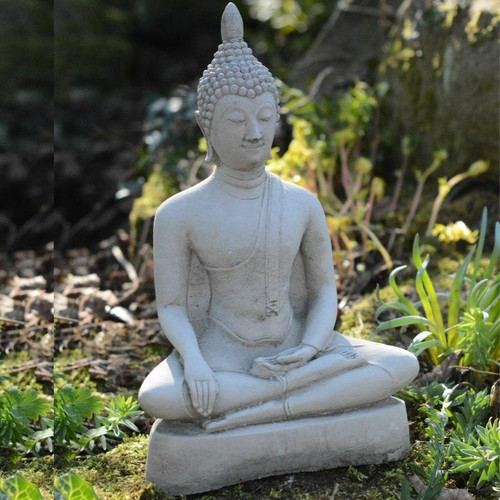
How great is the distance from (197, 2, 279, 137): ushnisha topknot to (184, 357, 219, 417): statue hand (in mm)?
922

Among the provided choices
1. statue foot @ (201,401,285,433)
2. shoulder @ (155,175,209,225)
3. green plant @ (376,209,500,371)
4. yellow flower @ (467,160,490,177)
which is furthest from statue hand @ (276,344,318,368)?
yellow flower @ (467,160,490,177)

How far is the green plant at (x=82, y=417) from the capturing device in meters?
3.40

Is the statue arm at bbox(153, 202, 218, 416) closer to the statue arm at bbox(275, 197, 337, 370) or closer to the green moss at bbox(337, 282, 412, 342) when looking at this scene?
the statue arm at bbox(275, 197, 337, 370)

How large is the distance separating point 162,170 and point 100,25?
4.34 m

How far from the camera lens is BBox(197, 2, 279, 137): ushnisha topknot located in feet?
10.3

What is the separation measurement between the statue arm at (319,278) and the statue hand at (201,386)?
0.42m

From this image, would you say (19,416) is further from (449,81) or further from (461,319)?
(449,81)

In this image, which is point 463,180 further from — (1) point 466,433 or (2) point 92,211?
(2) point 92,211

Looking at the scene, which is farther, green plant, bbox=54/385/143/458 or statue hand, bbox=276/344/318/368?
green plant, bbox=54/385/143/458

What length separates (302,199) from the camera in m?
3.36

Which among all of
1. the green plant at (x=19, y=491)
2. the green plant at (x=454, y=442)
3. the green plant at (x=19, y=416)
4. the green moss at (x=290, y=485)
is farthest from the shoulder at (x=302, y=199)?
the green plant at (x=19, y=491)

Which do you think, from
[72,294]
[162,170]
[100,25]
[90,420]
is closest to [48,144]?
[100,25]

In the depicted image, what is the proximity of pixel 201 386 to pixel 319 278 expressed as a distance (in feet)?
2.30

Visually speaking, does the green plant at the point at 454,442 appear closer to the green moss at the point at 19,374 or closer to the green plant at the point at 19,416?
the green plant at the point at 19,416
